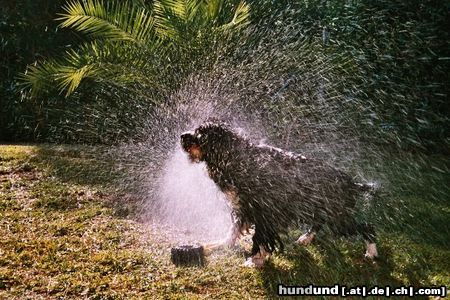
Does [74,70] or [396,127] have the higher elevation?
[74,70]

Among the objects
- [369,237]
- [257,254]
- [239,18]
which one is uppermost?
[239,18]

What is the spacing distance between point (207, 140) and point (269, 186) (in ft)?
1.86

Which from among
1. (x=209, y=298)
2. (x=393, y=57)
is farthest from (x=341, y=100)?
(x=209, y=298)

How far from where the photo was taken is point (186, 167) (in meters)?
4.49

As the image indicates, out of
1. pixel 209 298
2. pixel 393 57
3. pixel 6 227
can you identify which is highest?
pixel 393 57

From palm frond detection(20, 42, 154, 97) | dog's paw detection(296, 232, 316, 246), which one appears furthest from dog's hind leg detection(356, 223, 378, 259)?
palm frond detection(20, 42, 154, 97)

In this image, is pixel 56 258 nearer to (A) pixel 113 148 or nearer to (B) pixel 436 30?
(A) pixel 113 148

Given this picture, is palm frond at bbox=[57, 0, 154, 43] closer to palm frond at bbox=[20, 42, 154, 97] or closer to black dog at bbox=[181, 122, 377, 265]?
palm frond at bbox=[20, 42, 154, 97]

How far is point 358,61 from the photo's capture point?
8.41 meters

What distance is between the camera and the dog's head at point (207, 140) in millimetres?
3373

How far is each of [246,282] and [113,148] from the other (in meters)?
4.96

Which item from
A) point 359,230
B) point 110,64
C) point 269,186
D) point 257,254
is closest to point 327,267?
point 359,230

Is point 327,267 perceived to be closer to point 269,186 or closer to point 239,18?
point 269,186

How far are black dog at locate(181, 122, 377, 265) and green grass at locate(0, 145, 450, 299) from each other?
10.5 inches
